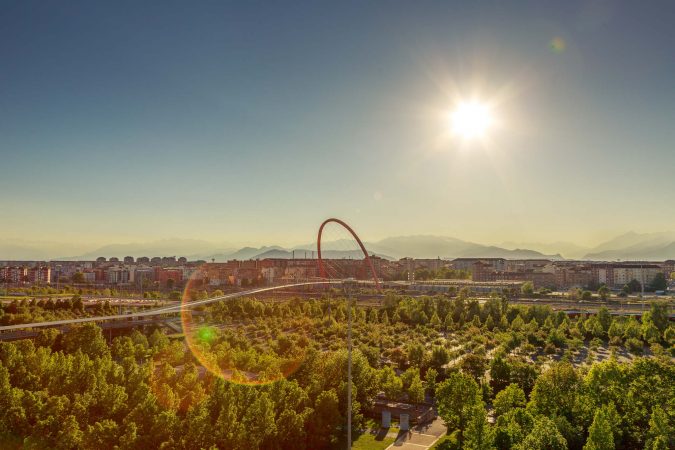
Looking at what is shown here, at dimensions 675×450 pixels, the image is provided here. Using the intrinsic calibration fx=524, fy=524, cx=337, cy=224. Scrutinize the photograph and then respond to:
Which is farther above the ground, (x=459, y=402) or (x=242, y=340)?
(x=242, y=340)

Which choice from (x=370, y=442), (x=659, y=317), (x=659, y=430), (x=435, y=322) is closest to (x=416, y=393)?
(x=370, y=442)

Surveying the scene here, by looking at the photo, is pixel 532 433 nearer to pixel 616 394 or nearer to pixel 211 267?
pixel 616 394

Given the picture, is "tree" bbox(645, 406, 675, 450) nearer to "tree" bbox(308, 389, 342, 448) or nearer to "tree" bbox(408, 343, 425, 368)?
"tree" bbox(308, 389, 342, 448)

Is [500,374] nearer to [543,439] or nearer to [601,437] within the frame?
[601,437]

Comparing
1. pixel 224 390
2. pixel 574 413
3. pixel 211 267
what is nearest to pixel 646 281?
pixel 211 267

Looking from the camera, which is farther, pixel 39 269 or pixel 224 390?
pixel 39 269

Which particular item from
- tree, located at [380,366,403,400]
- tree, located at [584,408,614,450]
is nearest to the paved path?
tree, located at [380,366,403,400]
